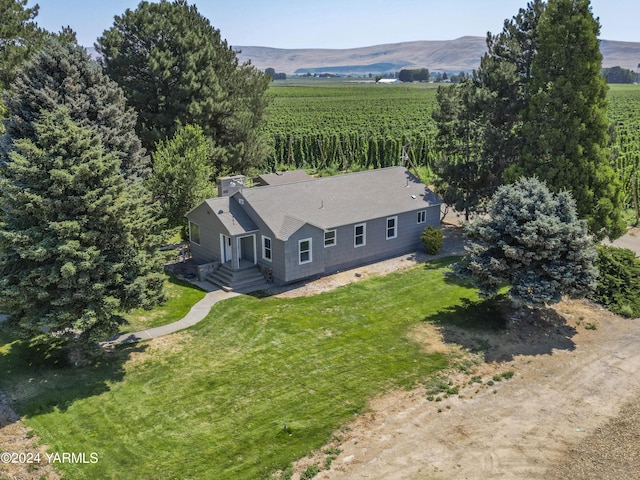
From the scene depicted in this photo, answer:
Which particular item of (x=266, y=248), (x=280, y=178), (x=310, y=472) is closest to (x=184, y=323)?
(x=266, y=248)

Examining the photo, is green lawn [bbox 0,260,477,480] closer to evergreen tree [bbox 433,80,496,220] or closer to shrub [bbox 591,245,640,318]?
shrub [bbox 591,245,640,318]

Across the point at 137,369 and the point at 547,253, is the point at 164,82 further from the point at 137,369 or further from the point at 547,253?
the point at 547,253

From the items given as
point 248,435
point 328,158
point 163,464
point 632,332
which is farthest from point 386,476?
point 328,158

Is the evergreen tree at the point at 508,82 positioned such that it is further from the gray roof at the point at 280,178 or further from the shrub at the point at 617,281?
the gray roof at the point at 280,178

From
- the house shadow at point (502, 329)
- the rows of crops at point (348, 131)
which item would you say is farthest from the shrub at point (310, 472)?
the rows of crops at point (348, 131)

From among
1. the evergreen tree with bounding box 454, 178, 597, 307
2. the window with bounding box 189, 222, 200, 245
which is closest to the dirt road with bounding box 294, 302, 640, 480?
the evergreen tree with bounding box 454, 178, 597, 307

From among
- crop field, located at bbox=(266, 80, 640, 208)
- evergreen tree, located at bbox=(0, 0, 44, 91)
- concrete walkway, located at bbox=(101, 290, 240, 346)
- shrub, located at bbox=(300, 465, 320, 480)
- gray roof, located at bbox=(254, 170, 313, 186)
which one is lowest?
shrub, located at bbox=(300, 465, 320, 480)
